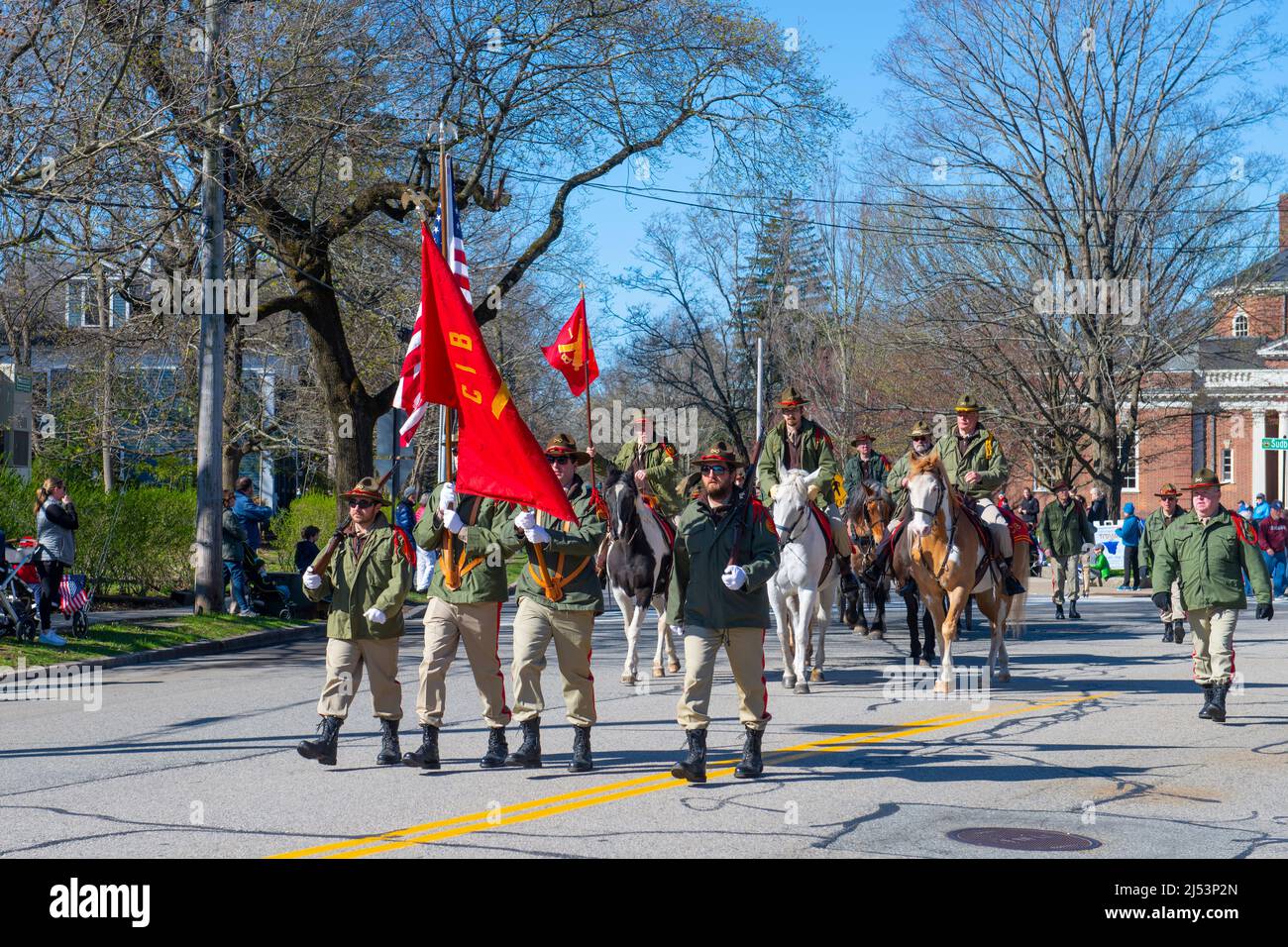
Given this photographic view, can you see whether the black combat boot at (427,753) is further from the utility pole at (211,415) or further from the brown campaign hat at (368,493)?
the utility pole at (211,415)

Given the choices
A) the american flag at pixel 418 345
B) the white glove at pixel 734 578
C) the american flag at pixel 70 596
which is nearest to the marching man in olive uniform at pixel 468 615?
the white glove at pixel 734 578

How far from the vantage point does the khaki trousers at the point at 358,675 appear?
9531mm

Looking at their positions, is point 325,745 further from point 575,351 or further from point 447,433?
point 575,351

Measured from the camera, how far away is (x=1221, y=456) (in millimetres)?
67000

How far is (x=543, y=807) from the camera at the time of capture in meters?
8.19

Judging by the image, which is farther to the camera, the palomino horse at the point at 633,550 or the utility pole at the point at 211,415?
the utility pole at the point at 211,415

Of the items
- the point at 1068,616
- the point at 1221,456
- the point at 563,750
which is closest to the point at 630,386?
the point at 1221,456

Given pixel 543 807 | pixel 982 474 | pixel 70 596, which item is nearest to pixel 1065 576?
pixel 982 474

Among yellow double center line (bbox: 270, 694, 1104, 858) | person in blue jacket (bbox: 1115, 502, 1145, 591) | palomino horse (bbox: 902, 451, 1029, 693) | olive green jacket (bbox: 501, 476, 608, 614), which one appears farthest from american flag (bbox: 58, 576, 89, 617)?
person in blue jacket (bbox: 1115, 502, 1145, 591)

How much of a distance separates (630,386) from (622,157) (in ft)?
127

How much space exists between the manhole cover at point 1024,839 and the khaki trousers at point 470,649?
3.33 metres

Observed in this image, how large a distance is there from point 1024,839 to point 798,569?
657 cm

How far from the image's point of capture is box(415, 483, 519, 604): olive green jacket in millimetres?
9570
